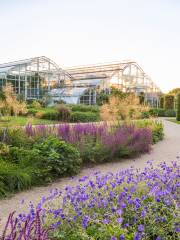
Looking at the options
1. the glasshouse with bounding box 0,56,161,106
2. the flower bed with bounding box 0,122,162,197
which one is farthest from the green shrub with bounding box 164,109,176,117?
the flower bed with bounding box 0,122,162,197

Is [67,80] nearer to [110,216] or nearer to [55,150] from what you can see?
[55,150]

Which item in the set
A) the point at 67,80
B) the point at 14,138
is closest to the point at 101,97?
the point at 67,80

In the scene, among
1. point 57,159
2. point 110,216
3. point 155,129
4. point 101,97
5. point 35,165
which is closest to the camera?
point 110,216

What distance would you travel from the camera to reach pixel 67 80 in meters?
28.8

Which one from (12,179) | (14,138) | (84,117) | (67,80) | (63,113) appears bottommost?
(12,179)

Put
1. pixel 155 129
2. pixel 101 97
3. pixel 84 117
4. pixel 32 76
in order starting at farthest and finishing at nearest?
1. pixel 101 97
2. pixel 32 76
3. pixel 84 117
4. pixel 155 129

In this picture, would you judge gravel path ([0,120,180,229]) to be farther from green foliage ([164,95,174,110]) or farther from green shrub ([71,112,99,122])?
green foliage ([164,95,174,110])

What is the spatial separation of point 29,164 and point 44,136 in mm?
1685

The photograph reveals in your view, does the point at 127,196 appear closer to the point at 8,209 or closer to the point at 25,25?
the point at 8,209

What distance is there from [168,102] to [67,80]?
11.4m

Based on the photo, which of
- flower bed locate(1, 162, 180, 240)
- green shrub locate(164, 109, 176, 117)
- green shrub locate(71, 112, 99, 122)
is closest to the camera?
flower bed locate(1, 162, 180, 240)

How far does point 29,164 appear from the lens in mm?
4965

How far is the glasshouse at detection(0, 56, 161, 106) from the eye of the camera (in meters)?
24.8

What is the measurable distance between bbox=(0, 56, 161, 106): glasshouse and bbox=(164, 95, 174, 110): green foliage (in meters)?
2.20
